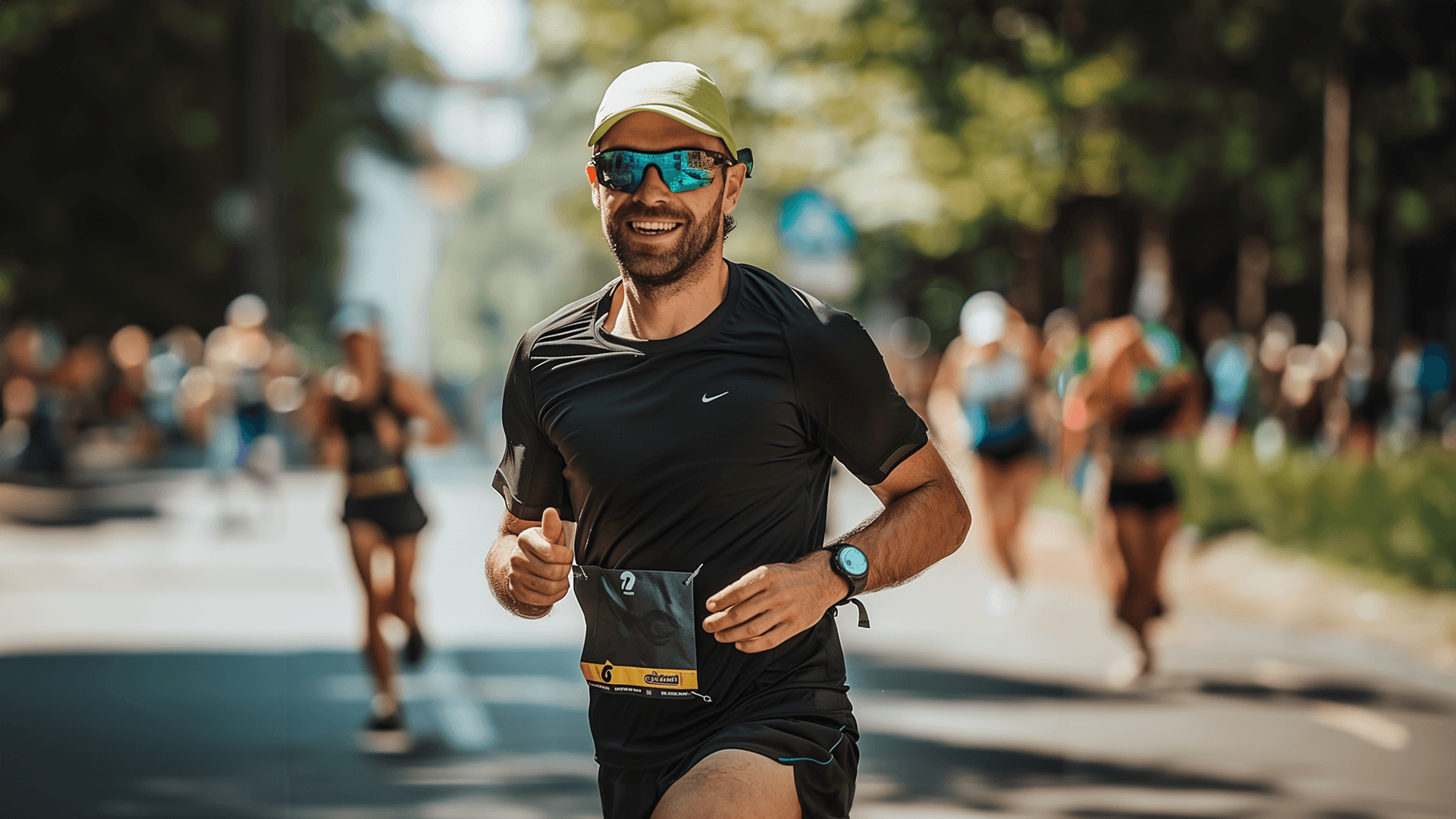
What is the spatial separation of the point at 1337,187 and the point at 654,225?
45.0ft

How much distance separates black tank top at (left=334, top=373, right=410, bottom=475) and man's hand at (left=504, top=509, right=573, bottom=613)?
213 inches

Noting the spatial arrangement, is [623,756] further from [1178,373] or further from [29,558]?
[29,558]

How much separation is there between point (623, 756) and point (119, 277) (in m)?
30.0

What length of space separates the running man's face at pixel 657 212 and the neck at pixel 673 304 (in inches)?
1.1

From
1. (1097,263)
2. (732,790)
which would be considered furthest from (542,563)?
(1097,263)

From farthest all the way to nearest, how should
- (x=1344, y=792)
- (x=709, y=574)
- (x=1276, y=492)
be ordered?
(x=1276, y=492), (x=1344, y=792), (x=709, y=574)

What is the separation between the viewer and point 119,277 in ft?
104

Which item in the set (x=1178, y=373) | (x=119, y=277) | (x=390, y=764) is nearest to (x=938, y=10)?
(x=1178, y=373)

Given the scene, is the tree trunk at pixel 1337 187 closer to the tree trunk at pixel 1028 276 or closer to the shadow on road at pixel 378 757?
the tree trunk at pixel 1028 276

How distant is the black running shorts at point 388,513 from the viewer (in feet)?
28.3

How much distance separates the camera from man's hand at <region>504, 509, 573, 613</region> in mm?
3275

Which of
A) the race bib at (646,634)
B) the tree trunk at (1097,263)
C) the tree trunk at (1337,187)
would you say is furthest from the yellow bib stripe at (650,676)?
the tree trunk at (1097,263)

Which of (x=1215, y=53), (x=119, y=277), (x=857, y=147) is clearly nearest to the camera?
(x=1215, y=53)

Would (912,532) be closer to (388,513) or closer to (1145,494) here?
(388,513)
